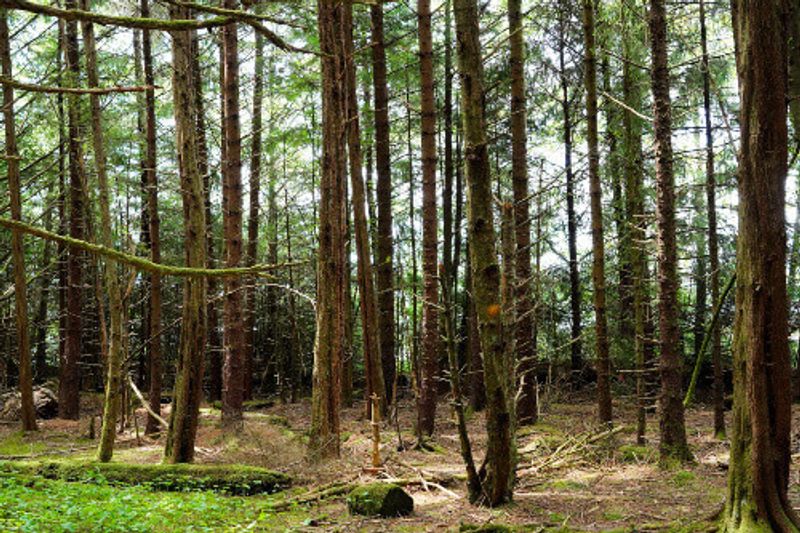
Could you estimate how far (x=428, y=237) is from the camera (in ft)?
39.9

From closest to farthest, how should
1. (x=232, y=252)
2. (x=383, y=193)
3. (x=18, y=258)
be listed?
1. (x=232, y=252)
2. (x=18, y=258)
3. (x=383, y=193)

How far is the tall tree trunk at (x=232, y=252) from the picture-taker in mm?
12977

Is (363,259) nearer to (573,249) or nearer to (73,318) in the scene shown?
(73,318)

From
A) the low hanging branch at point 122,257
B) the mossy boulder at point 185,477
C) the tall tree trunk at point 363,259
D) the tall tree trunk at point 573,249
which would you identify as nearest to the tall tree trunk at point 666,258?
the mossy boulder at point 185,477

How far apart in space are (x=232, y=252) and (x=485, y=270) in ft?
25.0

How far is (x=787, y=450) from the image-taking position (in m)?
4.92

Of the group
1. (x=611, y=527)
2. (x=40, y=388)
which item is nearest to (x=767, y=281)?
(x=611, y=527)

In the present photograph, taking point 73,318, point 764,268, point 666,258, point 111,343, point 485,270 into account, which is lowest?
point 111,343

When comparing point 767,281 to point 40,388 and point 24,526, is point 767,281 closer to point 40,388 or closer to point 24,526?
point 24,526

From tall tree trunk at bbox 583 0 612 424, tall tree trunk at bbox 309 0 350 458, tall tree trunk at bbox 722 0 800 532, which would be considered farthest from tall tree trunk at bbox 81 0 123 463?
tall tree trunk at bbox 722 0 800 532

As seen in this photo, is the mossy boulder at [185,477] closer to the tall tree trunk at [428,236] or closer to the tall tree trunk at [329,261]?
the tall tree trunk at [329,261]

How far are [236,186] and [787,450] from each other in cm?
1105

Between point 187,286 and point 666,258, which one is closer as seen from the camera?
point 666,258

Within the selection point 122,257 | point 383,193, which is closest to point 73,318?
point 383,193
